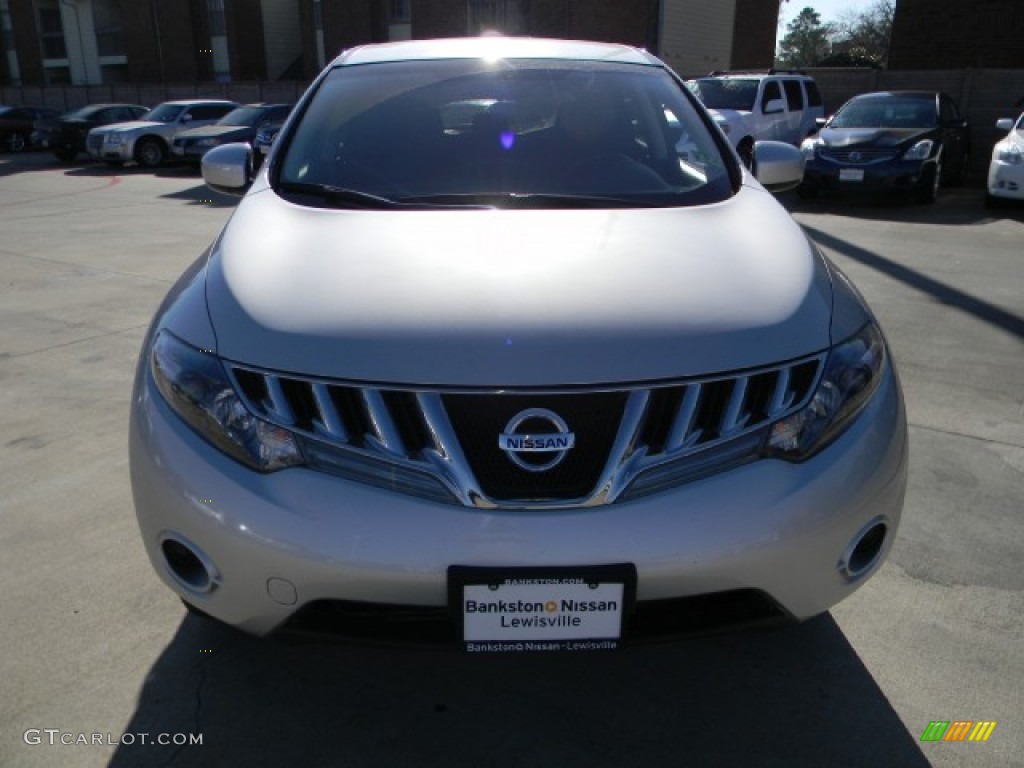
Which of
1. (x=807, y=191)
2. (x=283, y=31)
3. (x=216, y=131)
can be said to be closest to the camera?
(x=807, y=191)

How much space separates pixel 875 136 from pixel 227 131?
39.1 ft

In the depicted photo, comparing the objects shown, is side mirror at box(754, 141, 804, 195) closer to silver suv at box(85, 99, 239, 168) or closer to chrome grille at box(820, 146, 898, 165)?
chrome grille at box(820, 146, 898, 165)

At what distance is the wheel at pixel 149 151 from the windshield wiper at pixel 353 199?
18.0 m

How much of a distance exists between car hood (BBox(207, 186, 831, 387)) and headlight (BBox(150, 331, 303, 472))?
0.08m

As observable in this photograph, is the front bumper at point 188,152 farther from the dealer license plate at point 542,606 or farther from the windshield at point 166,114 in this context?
the dealer license plate at point 542,606

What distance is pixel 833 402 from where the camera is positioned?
1.92 meters

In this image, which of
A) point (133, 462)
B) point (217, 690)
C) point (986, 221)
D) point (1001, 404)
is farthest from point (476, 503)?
point (986, 221)

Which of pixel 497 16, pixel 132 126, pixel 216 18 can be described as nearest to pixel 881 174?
pixel 132 126

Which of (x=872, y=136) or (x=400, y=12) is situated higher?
(x=400, y=12)

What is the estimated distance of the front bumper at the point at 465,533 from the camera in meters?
1.72

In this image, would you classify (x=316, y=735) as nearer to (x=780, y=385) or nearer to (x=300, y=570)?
(x=300, y=570)

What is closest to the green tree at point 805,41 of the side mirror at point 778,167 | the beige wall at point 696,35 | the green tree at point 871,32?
the green tree at point 871,32

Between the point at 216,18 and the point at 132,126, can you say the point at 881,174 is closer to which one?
the point at 132,126

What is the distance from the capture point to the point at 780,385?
6.14 feet
